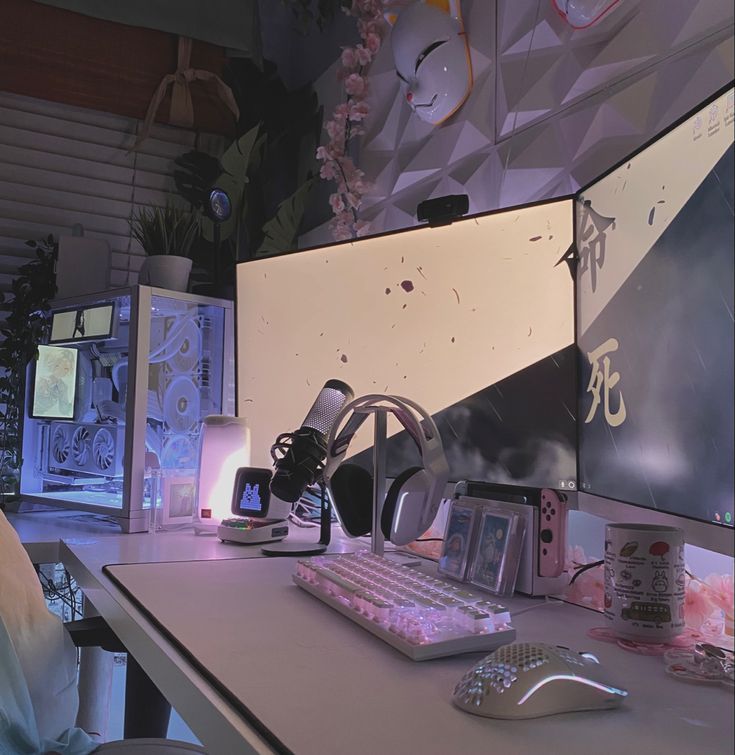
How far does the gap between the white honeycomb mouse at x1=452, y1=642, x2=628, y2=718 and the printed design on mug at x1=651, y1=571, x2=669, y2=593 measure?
225 mm

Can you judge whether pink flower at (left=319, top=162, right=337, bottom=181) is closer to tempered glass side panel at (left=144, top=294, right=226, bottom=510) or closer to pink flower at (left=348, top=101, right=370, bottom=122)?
pink flower at (left=348, top=101, right=370, bottom=122)

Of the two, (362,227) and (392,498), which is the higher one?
(362,227)

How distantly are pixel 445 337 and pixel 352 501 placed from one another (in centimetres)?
36

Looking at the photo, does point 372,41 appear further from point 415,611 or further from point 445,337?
point 415,611

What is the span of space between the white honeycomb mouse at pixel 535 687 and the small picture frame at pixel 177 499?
125 centimetres

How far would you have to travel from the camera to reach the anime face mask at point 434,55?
1.53 m

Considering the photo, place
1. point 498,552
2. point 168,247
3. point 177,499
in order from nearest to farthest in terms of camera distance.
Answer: point 498,552, point 177,499, point 168,247

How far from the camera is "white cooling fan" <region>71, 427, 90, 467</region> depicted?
2.01m

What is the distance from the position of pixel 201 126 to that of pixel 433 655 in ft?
7.66

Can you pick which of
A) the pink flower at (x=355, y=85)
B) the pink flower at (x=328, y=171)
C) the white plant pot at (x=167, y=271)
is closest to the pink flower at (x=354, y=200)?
the pink flower at (x=328, y=171)

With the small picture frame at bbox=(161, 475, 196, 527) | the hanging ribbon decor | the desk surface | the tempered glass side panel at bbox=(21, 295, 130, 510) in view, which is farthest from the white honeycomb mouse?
the hanging ribbon decor

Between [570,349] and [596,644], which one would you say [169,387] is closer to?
[570,349]

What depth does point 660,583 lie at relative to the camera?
793 millimetres

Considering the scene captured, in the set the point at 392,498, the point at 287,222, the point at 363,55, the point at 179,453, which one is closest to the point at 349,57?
the point at 363,55
